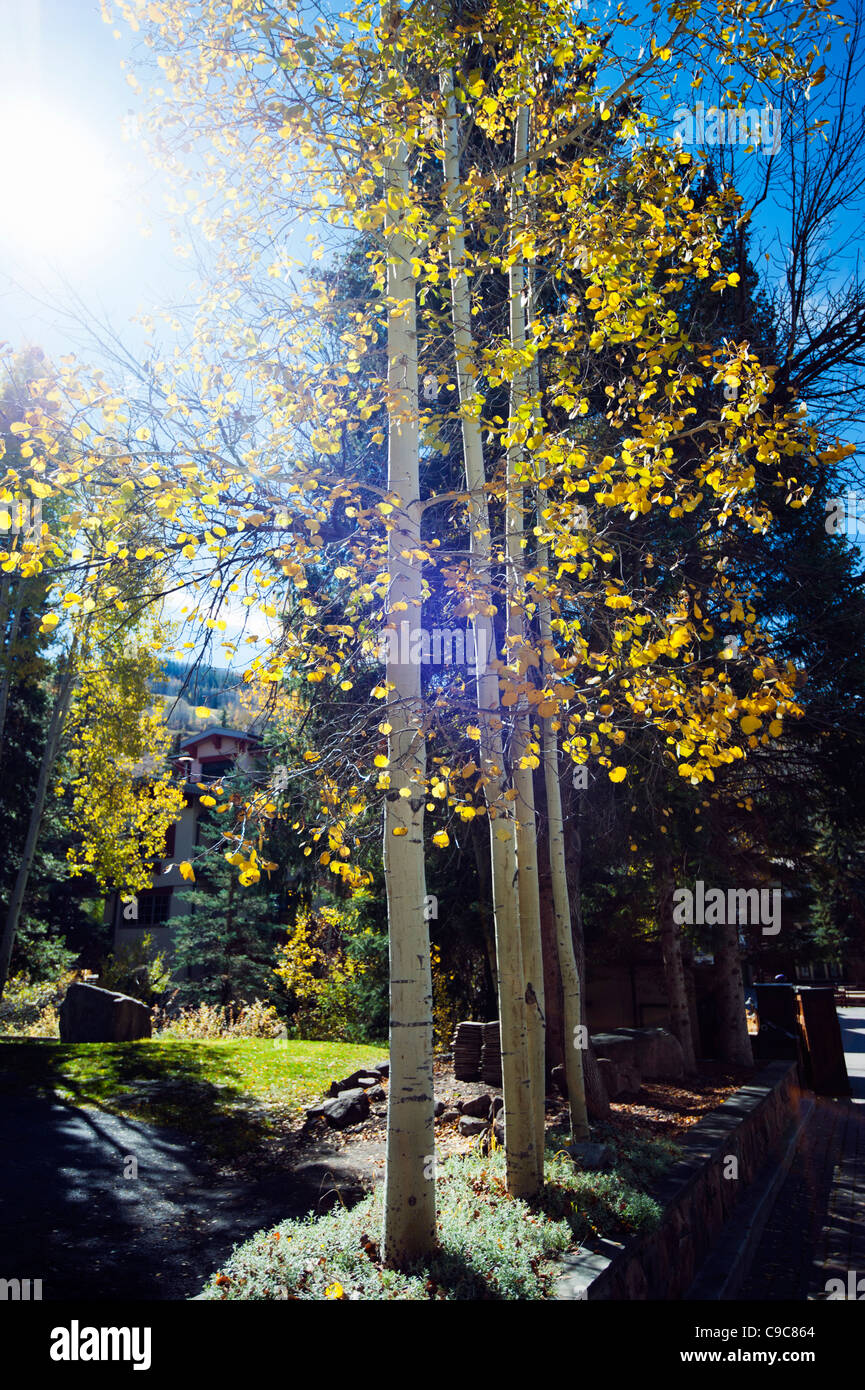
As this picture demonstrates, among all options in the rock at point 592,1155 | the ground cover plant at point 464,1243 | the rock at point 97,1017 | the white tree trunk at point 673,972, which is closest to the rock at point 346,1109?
the ground cover plant at point 464,1243

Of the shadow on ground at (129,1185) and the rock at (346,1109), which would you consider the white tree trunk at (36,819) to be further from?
the rock at (346,1109)

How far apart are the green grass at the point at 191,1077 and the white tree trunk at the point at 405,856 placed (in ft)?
13.7

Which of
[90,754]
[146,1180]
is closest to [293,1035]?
[90,754]

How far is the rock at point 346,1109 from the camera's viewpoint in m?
7.98

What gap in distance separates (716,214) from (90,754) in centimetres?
1335

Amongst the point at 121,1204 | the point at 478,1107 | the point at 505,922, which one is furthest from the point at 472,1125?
the point at 505,922

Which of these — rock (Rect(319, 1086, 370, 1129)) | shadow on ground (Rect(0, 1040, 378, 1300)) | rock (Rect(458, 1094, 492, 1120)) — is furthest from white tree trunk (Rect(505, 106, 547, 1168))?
rock (Rect(319, 1086, 370, 1129))

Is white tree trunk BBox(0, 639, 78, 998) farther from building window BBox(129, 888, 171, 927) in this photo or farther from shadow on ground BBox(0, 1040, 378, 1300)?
building window BBox(129, 888, 171, 927)

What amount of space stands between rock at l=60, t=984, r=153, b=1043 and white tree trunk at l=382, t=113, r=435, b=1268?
1026 centimetres

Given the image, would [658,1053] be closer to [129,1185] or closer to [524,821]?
[524,821]

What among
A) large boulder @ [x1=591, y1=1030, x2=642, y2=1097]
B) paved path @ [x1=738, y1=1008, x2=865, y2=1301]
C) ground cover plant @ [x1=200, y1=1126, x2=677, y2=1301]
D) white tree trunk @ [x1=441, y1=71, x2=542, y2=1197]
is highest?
white tree trunk @ [x1=441, y1=71, x2=542, y2=1197]

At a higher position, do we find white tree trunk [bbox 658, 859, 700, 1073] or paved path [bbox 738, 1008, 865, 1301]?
white tree trunk [bbox 658, 859, 700, 1073]

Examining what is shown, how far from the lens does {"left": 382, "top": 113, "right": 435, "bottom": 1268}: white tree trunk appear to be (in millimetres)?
3736
